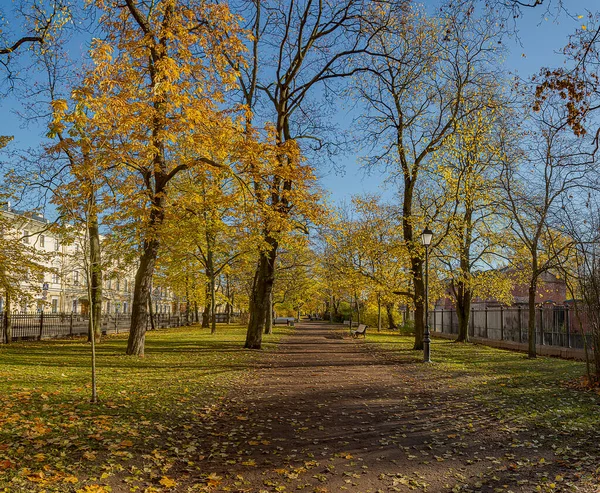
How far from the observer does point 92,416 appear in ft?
23.9

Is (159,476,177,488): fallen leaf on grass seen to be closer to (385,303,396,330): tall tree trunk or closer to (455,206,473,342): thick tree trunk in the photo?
(455,206,473,342): thick tree trunk

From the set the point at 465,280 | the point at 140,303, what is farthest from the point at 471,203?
the point at 140,303

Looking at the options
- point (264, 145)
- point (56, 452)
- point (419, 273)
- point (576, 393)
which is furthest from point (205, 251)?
point (56, 452)

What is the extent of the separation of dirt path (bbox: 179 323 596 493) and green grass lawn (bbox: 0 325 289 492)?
2.07ft

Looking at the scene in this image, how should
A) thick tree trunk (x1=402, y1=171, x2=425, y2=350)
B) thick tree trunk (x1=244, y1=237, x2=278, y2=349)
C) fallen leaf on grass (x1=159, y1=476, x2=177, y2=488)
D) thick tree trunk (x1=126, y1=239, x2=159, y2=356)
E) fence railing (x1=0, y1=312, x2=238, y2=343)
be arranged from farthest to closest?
fence railing (x1=0, y1=312, x2=238, y2=343), thick tree trunk (x1=402, y1=171, x2=425, y2=350), thick tree trunk (x1=244, y1=237, x2=278, y2=349), thick tree trunk (x1=126, y1=239, x2=159, y2=356), fallen leaf on grass (x1=159, y1=476, x2=177, y2=488)

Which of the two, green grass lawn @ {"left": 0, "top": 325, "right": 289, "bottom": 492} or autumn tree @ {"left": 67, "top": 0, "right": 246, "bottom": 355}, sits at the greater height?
autumn tree @ {"left": 67, "top": 0, "right": 246, "bottom": 355}

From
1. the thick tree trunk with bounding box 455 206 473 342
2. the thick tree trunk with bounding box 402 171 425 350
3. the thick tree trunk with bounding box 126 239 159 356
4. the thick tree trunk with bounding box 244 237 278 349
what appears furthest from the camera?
the thick tree trunk with bounding box 455 206 473 342

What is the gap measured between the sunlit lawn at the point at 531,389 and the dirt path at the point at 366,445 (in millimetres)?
603

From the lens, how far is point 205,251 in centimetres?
3366

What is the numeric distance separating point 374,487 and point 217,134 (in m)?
11.7

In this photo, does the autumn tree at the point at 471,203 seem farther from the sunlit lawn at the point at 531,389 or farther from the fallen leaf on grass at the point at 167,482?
the fallen leaf on grass at the point at 167,482

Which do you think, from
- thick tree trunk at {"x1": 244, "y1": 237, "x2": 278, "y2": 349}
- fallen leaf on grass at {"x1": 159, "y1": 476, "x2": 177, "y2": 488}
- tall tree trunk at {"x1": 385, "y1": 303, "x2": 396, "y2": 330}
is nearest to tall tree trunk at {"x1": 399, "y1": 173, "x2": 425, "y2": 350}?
thick tree trunk at {"x1": 244, "y1": 237, "x2": 278, "y2": 349}

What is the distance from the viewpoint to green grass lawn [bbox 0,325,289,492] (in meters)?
5.08

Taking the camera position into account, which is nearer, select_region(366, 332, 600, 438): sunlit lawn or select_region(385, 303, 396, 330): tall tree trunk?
select_region(366, 332, 600, 438): sunlit lawn
